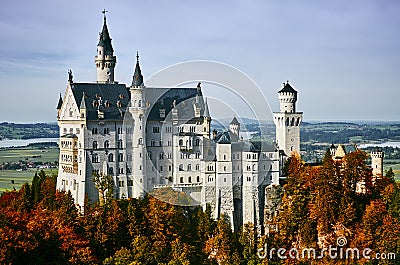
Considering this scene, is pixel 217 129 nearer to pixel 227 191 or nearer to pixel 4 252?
pixel 227 191

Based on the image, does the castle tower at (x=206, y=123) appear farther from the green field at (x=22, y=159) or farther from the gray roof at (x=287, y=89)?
the green field at (x=22, y=159)

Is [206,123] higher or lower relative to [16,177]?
higher

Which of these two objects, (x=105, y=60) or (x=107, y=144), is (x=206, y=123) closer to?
(x=107, y=144)

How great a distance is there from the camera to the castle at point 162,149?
69.6 metres

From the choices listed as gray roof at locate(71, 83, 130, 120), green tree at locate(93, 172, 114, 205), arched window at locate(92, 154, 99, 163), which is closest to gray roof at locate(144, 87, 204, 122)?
gray roof at locate(71, 83, 130, 120)

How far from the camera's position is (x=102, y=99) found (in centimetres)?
7281

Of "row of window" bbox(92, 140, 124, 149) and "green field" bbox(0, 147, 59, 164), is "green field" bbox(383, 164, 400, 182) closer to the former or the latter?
"row of window" bbox(92, 140, 124, 149)

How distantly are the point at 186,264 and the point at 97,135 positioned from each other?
17440 millimetres

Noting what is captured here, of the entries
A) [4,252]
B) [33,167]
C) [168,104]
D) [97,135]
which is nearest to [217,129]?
[168,104]

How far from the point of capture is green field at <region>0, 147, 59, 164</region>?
154 metres

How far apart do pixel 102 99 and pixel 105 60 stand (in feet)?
26.0

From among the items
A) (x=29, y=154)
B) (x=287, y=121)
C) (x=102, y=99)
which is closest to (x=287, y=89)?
(x=287, y=121)

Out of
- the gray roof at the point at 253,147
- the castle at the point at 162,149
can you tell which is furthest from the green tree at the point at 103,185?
the gray roof at the point at 253,147

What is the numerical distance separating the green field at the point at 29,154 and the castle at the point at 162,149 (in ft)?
251
